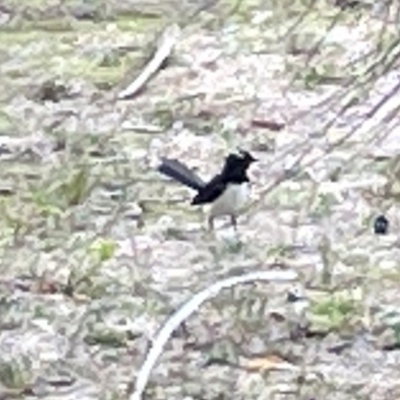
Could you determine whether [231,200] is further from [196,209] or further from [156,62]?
[156,62]

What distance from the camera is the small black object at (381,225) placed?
581 centimetres

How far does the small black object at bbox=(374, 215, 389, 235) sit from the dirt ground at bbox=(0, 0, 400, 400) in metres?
0.02

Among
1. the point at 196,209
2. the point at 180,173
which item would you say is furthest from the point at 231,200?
the point at 180,173

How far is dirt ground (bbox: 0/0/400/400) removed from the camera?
483 cm

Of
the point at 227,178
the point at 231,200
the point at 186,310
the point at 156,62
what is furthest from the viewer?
the point at 156,62

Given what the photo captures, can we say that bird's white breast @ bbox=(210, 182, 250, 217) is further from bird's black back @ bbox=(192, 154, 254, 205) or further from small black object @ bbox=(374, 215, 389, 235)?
small black object @ bbox=(374, 215, 389, 235)

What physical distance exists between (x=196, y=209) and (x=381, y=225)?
0.55 metres

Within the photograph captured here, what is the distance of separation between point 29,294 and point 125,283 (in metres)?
0.25

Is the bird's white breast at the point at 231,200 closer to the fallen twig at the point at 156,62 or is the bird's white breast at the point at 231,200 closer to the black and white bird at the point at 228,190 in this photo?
the black and white bird at the point at 228,190

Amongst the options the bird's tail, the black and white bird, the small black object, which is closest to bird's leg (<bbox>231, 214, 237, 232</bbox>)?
the black and white bird

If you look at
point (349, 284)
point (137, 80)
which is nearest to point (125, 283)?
point (349, 284)

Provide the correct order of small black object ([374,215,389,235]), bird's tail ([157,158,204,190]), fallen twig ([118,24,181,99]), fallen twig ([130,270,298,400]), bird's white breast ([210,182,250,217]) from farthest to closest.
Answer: fallen twig ([118,24,181,99])
bird's tail ([157,158,204,190])
small black object ([374,215,389,235])
bird's white breast ([210,182,250,217])
fallen twig ([130,270,298,400])

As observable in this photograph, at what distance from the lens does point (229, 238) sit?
18.9 ft

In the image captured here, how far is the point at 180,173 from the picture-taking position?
623 centimetres
